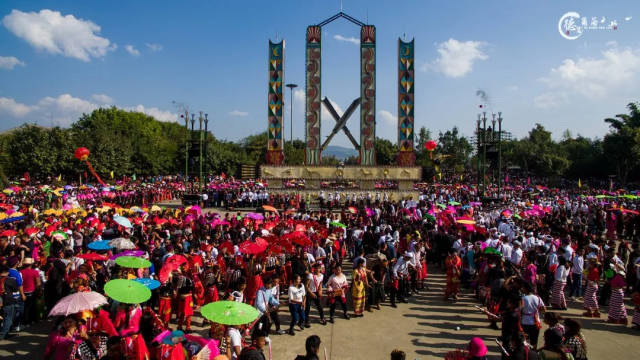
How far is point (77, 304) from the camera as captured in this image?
16.6ft

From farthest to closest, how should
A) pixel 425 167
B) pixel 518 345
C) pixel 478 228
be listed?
1. pixel 425 167
2. pixel 478 228
3. pixel 518 345

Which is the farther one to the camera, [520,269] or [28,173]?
[28,173]

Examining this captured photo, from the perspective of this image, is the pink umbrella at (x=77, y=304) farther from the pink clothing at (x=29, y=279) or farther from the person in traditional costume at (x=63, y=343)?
the pink clothing at (x=29, y=279)

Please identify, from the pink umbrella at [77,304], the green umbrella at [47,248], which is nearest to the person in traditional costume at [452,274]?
the pink umbrella at [77,304]

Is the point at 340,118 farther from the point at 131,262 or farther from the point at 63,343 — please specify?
the point at 63,343

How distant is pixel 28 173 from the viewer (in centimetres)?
3444

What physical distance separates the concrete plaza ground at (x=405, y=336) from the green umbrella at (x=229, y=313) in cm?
219

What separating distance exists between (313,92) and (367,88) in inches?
165

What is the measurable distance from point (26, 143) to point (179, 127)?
43.3 metres

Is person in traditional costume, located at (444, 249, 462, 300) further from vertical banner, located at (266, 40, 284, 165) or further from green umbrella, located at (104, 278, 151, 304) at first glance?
vertical banner, located at (266, 40, 284, 165)

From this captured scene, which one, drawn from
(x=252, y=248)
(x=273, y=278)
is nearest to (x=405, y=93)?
(x=252, y=248)

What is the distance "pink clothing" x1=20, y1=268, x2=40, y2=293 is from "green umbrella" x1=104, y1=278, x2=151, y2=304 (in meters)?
3.46

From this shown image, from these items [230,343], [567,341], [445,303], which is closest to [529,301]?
[567,341]

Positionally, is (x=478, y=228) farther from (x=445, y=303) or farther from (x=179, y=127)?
(x=179, y=127)
